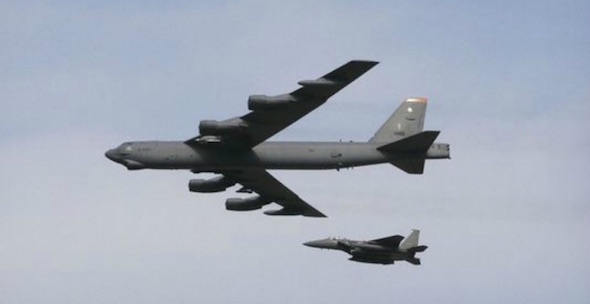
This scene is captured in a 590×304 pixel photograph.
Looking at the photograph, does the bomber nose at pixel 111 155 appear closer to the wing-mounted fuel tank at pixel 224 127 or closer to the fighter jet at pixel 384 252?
the wing-mounted fuel tank at pixel 224 127

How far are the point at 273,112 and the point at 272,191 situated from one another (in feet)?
35.2

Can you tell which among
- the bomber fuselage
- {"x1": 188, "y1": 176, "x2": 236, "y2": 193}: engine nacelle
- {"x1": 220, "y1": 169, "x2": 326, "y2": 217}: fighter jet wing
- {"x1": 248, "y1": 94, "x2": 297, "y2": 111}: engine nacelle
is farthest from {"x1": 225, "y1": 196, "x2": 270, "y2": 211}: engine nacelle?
{"x1": 248, "y1": 94, "x2": 297, "y2": 111}: engine nacelle

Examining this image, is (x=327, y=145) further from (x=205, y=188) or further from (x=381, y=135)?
(x=205, y=188)

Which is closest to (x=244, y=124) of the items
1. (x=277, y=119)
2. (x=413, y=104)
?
(x=277, y=119)

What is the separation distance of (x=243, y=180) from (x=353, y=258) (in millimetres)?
12101

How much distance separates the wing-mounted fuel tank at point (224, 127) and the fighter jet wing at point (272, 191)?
578 centimetres

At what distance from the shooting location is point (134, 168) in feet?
235

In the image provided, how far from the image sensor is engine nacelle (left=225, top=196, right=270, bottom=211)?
79.4m

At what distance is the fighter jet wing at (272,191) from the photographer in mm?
76000

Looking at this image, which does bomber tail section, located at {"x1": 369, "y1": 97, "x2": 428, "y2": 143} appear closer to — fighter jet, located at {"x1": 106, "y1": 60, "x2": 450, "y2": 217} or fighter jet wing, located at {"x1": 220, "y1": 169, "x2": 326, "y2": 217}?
fighter jet, located at {"x1": 106, "y1": 60, "x2": 450, "y2": 217}

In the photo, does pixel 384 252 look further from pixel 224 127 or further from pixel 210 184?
pixel 224 127

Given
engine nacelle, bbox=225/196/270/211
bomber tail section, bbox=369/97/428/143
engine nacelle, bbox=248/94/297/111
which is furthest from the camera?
engine nacelle, bbox=225/196/270/211

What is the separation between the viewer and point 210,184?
253ft

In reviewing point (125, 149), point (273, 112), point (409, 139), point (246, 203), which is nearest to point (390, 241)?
point (246, 203)
